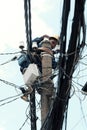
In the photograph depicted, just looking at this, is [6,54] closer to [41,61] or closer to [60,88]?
[41,61]

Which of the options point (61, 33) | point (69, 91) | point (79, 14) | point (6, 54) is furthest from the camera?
point (6, 54)

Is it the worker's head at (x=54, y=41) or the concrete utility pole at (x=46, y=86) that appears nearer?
the concrete utility pole at (x=46, y=86)

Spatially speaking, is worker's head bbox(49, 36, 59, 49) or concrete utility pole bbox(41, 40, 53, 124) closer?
concrete utility pole bbox(41, 40, 53, 124)

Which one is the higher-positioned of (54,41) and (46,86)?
(54,41)

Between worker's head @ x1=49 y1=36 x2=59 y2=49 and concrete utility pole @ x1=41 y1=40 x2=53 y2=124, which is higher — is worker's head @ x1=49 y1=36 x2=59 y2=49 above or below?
above

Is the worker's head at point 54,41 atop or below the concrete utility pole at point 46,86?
atop

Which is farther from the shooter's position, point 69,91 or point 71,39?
point 69,91

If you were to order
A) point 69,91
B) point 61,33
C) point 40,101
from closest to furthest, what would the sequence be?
point 61,33
point 69,91
point 40,101

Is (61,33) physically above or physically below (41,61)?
above

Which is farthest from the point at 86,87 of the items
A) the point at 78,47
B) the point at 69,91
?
the point at 78,47

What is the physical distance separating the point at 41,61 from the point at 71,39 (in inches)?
68.0

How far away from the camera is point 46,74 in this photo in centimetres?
786

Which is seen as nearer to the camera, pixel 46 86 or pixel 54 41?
pixel 46 86

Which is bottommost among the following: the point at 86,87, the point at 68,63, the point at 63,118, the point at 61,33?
the point at 63,118
